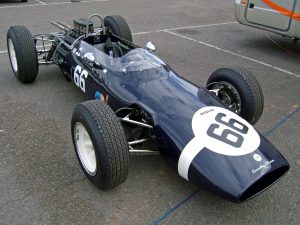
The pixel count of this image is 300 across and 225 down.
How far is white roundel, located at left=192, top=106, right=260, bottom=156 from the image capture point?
105 inches

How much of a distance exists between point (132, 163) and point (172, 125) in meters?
0.75

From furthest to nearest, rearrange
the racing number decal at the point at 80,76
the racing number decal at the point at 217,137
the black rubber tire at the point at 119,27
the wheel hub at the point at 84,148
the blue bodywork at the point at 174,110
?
1. the black rubber tire at the point at 119,27
2. the racing number decal at the point at 80,76
3. the wheel hub at the point at 84,148
4. the racing number decal at the point at 217,137
5. the blue bodywork at the point at 174,110

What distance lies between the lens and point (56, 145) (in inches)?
144

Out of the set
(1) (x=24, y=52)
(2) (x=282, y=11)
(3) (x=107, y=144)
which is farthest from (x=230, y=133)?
(2) (x=282, y=11)

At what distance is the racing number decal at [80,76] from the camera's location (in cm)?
402

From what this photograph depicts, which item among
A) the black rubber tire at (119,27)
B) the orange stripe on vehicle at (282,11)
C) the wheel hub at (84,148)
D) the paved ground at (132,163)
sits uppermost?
the orange stripe on vehicle at (282,11)

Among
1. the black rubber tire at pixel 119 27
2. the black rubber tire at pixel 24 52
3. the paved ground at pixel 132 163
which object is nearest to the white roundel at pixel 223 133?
the paved ground at pixel 132 163

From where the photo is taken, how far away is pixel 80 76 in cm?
412

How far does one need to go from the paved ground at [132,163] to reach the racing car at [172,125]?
27 cm

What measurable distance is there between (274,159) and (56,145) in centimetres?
225

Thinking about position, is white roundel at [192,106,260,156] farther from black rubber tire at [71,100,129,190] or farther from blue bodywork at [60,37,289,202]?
black rubber tire at [71,100,129,190]

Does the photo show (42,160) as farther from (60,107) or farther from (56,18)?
(56,18)

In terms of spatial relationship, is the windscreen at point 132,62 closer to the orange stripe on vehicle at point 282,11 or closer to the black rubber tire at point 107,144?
the black rubber tire at point 107,144

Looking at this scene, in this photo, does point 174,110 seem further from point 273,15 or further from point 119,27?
point 273,15
